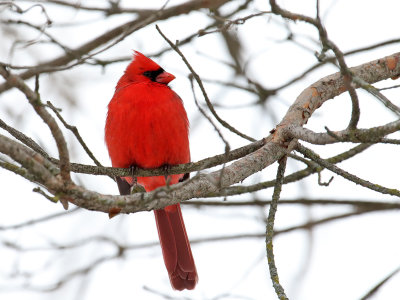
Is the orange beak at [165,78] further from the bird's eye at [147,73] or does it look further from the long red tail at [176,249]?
the long red tail at [176,249]

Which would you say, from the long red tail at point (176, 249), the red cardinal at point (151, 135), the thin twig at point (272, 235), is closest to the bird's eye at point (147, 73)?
the red cardinal at point (151, 135)

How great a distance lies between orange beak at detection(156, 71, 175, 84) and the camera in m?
3.92

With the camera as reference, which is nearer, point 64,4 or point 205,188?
point 205,188

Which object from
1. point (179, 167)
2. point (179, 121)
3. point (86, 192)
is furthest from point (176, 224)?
point (86, 192)

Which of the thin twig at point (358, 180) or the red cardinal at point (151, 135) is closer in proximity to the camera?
the thin twig at point (358, 180)

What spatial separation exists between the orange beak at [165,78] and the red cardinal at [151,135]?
0.07 meters

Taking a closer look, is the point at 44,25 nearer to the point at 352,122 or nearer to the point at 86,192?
the point at 86,192

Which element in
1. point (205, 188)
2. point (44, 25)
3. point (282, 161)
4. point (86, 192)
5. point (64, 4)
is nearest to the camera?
point (86, 192)

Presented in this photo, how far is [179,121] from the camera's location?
348 cm

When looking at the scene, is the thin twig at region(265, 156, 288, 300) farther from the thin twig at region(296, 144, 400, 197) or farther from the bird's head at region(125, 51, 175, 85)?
the bird's head at region(125, 51, 175, 85)

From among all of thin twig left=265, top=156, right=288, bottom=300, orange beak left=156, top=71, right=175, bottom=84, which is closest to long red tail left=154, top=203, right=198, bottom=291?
orange beak left=156, top=71, right=175, bottom=84

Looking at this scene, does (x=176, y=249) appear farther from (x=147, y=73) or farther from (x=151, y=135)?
(x=147, y=73)

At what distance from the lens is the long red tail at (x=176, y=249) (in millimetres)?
3803

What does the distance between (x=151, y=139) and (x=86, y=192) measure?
1.47 metres
